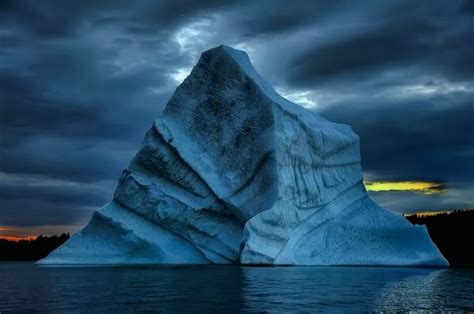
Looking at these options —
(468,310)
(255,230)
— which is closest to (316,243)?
(255,230)

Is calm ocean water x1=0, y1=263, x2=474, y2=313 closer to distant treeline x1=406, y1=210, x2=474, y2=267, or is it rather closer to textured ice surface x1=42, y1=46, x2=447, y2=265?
textured ice surface x1=42, y1=46, x2=447, y2=265

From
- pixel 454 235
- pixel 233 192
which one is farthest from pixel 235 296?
pixel 454 235

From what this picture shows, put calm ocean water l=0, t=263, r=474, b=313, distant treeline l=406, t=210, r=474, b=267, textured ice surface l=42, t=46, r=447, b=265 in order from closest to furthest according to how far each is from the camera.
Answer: calm ocean water l=0, t=263, r=474, b=313
textured ice surface l=42, t=46, r=447, b=265
distant treeline l=406, t=210, r=474, b=267

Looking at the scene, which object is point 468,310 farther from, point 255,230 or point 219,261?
point 219,261

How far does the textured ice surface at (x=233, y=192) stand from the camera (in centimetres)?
2109

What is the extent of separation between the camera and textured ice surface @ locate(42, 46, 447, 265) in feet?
69.2

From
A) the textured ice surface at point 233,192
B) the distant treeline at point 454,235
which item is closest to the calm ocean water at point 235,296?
the textured ice surface at point 233,192

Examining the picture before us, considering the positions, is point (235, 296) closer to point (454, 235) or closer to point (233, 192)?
point (233, 192)

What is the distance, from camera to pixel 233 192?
70.9 ft

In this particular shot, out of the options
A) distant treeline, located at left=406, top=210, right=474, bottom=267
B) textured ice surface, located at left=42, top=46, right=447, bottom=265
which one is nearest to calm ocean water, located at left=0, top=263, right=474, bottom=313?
textured ice surface, located at left=42, top=46, right=447, bottom=265

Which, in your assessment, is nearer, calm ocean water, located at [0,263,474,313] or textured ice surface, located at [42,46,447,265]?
calm ocean water, located at [0,263,474,313]

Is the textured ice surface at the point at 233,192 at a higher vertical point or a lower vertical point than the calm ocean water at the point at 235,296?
higher

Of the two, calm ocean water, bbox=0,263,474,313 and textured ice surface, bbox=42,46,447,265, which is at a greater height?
textured ice surface, bbox=42,46,447,265

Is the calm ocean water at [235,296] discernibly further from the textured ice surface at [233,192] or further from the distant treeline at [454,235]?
the distant treeline at [454,235]
